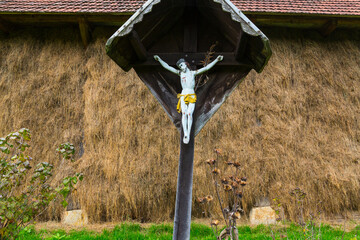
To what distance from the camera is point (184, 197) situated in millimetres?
2605

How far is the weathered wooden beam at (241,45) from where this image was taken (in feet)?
9.05

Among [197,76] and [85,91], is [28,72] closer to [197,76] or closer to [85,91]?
[85,91]

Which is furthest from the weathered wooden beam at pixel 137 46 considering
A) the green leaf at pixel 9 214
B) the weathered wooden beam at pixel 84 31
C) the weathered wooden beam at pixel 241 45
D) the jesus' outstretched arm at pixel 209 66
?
the weathered wooden beam at pixel 84 31

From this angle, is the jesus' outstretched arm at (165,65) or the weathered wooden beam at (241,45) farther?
the jesus' outstretched arm at (165,65)

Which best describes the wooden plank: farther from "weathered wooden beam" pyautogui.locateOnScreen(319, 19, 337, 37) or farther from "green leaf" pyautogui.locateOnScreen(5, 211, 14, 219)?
"weathered wooden beam" pyautogui.locateOnScreen(319, 19, 337, 37)

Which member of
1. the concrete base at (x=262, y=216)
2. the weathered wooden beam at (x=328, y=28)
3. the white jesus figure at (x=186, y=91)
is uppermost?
the weathered wooden beam at (x=328, y=28)

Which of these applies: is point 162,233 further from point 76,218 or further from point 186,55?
point 186,55

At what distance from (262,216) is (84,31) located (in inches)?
207

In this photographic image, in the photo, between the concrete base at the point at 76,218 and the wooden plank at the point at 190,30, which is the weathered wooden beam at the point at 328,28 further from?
the concrete base at the point at 76,218

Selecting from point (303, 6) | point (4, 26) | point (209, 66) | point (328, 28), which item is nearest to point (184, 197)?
point (209, 66)

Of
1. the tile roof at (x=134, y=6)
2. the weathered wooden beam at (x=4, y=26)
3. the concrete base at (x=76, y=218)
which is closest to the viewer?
the concrete base at (x=76, y=218)

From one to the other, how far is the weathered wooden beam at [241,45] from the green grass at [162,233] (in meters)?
2.81

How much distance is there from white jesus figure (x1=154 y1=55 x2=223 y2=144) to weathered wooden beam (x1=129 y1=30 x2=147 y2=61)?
181 mm

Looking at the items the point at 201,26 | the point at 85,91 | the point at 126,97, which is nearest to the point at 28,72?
the point at 85,91
